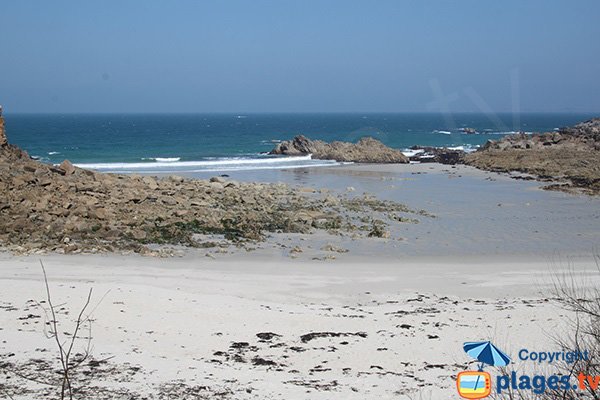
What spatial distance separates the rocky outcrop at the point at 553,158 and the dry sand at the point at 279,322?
61.4ft

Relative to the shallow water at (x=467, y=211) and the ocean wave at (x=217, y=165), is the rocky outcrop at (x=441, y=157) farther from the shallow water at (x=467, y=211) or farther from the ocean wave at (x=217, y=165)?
the ocean wave at (x=217, y=165)

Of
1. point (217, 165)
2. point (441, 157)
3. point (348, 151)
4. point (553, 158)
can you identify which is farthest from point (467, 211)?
point (441, 157)

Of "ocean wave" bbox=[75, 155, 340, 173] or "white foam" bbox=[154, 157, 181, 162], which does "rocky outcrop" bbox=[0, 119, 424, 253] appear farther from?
"white foam" bbox=[154, 157, 181, 162]

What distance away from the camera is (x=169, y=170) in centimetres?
3891

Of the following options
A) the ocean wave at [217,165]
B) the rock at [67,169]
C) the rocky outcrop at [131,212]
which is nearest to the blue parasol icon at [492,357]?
the rocky outcrop at [131,212]

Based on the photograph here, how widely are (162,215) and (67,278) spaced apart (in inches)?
236

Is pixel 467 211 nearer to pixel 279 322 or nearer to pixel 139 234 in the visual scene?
pixel 139 234

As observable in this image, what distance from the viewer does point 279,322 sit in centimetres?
920

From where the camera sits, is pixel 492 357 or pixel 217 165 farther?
pixel 217 165

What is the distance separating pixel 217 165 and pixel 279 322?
34139 mm

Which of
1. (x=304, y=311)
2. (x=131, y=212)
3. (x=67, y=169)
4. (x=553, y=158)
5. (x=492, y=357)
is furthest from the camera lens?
(x=553, y=158)

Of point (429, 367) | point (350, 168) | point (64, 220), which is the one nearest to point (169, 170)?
point (350, 168)

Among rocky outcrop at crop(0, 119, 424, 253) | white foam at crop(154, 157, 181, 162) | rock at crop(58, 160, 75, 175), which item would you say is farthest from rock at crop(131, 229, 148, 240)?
white foam at crop(154, 157, 181, 162)

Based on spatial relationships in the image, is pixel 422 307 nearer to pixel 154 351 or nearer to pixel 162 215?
pixel 154 351
